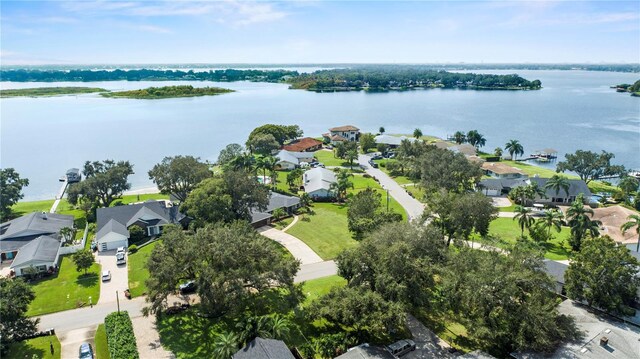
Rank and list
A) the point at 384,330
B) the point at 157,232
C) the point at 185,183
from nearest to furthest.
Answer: the point at 384,330
the point at 157,232
the point at 185,183

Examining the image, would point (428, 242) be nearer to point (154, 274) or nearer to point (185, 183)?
point (154, 274)

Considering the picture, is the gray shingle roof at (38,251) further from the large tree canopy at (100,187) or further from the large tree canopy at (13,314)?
the large tree canopy at (13,314)

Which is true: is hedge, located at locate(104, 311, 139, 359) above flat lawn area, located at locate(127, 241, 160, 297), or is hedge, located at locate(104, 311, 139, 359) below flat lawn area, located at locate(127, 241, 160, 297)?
above

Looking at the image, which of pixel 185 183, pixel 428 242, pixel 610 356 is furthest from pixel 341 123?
pixel 610 356

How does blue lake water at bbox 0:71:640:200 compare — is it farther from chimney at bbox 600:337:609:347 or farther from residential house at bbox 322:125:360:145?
chimney at bbox 600:337:609:347

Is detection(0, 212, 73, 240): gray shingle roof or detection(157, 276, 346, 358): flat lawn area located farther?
detection(0, 212, 73, 240): gray shingle roof

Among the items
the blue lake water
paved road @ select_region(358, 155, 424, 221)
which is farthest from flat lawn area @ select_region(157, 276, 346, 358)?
the blue lake water

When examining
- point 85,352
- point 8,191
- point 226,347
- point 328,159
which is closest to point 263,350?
point 226,347
